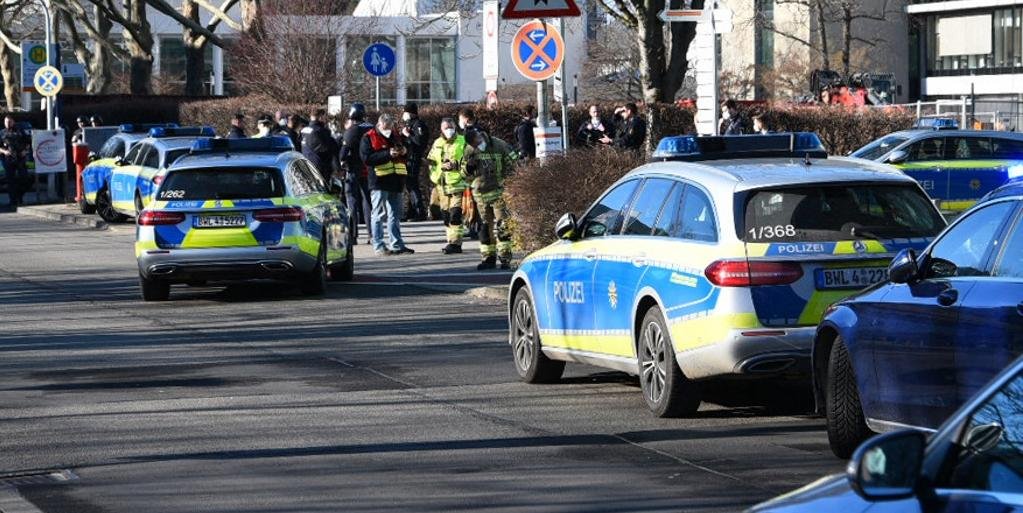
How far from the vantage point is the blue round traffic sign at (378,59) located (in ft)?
97.8

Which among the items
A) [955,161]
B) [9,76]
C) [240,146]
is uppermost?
[9,76]

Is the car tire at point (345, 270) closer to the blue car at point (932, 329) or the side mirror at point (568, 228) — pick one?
the side mirror at point (568, 228)

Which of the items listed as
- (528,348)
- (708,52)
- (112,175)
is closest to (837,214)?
(528,348)

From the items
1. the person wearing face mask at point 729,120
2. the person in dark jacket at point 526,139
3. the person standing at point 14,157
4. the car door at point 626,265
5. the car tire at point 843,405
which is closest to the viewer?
the car tire at point 843,405

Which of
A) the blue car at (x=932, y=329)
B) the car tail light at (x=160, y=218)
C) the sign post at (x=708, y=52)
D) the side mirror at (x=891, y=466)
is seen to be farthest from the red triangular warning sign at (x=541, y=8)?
the side mirror at (x=891, y=466)

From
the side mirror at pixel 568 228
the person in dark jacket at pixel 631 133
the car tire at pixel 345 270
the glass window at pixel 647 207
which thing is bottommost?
the car tire at pixel 345 270

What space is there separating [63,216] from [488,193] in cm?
1676

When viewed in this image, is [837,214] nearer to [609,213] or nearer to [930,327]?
[609,213]

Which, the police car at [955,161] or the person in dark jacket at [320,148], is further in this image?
the police car at [955,161]

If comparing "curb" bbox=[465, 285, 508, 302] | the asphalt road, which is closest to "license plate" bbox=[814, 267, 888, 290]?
the asphalt road

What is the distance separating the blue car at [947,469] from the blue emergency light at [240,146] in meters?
16.2

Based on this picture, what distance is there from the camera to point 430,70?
84.6 meters

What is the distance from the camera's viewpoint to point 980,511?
12.7ft

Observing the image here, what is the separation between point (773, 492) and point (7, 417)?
16.6 ft
